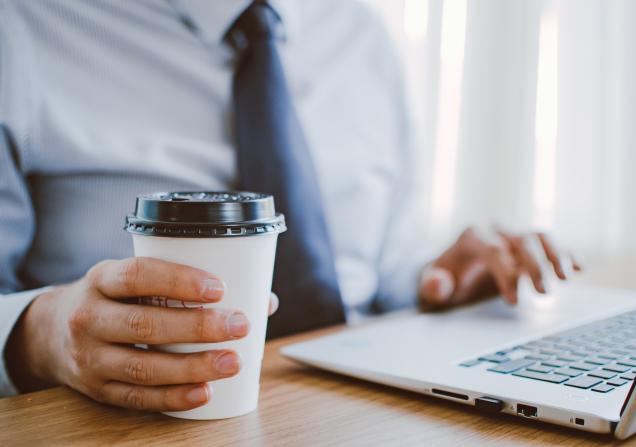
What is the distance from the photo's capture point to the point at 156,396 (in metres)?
0.52

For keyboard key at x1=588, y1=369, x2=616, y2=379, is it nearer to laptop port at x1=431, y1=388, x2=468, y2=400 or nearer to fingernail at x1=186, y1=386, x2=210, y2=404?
laptop port at x1=431, y1=388, x2=468, y2=400

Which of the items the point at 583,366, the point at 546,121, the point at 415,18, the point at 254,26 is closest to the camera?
the point at 583,366

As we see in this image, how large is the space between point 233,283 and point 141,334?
8 centimetres

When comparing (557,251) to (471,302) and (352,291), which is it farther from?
(352,291)

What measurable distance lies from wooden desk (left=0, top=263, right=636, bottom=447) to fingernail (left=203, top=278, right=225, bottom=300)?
11 cm

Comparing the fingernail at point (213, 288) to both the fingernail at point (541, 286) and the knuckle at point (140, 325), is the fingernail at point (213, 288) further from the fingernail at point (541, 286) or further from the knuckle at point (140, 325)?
the fingernail at point (541, 286)

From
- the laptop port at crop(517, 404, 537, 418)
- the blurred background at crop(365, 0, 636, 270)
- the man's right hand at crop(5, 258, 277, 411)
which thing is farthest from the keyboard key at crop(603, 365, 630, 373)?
the blurred background at crop(365, 0, 636, 270)

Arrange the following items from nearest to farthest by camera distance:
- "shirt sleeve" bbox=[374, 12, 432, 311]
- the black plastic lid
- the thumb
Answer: the black plastic lid
the thumb
"shirt sleeve" bbox=[374, 12, 432, 311]

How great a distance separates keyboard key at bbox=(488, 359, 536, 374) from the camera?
584 millimetres

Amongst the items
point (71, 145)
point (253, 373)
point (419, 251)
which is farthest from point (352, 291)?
point (253, 373)

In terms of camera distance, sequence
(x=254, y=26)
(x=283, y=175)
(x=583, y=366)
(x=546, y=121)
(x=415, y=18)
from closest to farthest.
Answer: (x=583, y=366), (x=283, y=175), (x=254, y=26), (x=546, y=121), (x=415, y=18)

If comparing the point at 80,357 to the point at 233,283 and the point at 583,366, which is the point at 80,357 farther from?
the point at 583,366

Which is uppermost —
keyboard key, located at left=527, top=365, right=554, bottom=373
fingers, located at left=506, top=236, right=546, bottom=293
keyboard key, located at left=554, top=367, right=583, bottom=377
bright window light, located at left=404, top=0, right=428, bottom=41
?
bright window light, located at left=404, top=0, right=428, bottom=41

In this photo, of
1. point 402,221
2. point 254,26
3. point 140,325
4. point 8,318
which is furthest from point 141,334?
point 402,221
